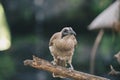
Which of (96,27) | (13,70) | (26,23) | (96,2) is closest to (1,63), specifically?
(13,70)

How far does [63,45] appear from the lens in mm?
5137

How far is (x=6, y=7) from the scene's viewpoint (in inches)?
412

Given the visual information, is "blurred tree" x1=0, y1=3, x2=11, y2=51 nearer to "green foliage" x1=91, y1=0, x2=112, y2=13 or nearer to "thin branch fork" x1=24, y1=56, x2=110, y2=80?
"green foliage" x1=91, y1=0, x2=112, y2=13

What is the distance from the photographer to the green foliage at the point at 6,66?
9477 millimetres

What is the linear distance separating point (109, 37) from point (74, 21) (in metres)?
1.01

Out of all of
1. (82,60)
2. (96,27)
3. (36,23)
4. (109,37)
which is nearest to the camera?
(96,27)

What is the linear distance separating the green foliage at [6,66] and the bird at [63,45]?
163 inches

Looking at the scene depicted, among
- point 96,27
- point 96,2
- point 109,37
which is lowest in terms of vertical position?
point 96,27

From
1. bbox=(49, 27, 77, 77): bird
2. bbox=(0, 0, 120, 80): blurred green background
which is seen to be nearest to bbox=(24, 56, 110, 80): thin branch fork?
bbox=(49, 27, 77, 77): bird

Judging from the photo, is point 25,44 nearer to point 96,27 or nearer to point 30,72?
point 30,72

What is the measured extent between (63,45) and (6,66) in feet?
15.0

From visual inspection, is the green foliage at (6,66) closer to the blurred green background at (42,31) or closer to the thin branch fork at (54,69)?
the blurred green background at (42,31)

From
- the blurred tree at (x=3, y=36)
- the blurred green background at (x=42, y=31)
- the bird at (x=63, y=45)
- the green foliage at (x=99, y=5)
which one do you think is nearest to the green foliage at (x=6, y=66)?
the blurred green background at (x=42, y=31)

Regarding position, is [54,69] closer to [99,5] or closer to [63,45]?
[63,45]
